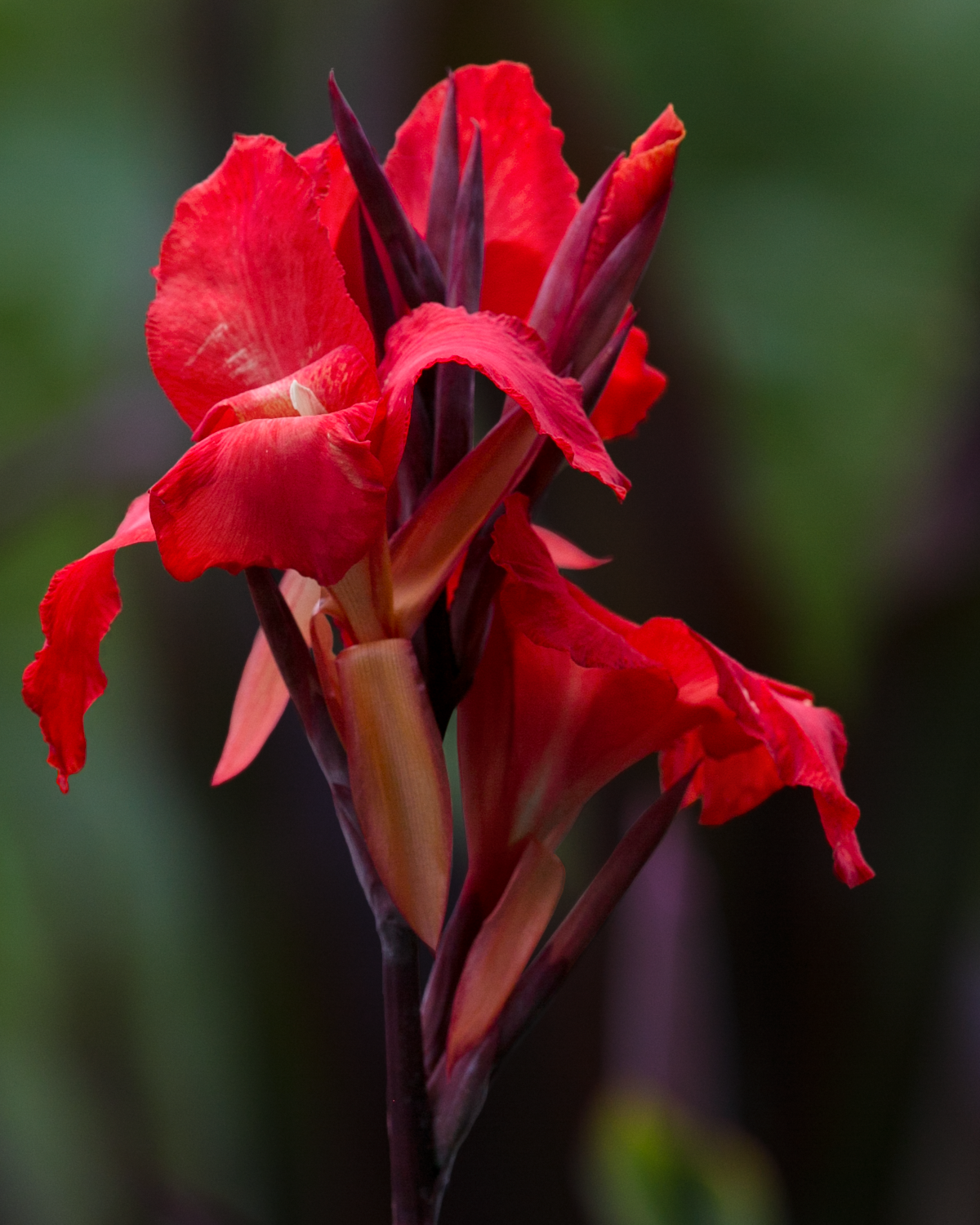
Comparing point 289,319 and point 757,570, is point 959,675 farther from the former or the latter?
point 289,319

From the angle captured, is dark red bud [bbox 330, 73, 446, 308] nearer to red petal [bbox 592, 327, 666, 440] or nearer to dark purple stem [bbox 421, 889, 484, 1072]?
red petal [bbox 592, 327, 666, 440]

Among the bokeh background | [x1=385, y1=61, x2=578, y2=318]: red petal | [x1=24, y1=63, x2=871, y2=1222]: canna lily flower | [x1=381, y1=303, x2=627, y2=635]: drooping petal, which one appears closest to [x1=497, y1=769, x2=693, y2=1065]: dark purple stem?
[x1=24, y1=63, x2=871, y2=1222]: canna lily flower

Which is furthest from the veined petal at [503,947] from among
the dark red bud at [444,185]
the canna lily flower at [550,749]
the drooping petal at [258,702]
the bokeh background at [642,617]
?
the bokeh background at [642,617]

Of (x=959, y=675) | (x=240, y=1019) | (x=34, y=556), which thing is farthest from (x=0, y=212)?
(x=959, y=675)

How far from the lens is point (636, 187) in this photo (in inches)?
14.1

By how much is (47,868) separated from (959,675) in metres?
1.19

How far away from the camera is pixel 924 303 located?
4.71ft

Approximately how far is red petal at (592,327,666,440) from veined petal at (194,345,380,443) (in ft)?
0.44

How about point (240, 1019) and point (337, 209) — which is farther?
point (240, 1019)

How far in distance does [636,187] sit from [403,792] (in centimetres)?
21

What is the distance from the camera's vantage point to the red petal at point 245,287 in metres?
0.34

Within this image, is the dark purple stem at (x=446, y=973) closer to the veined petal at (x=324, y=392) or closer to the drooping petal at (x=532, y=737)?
the drooping petal at (x=532, y=737)

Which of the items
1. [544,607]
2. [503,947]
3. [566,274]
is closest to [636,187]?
[566,274]

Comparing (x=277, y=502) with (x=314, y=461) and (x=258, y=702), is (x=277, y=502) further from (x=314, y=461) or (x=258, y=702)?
(x=258, y=702)
